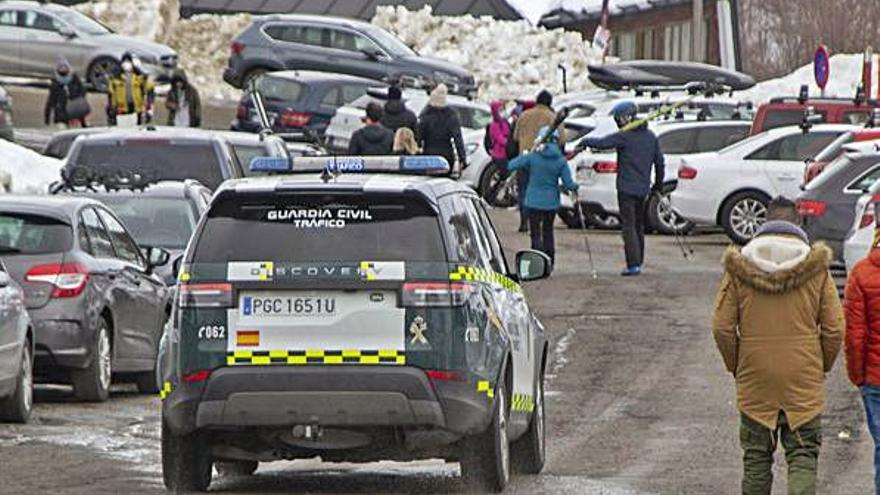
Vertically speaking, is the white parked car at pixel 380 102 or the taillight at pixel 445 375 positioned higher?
the taillight at pixel 445 375

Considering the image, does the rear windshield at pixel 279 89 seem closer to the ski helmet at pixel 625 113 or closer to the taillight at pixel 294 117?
the taillight at pixel 294 117

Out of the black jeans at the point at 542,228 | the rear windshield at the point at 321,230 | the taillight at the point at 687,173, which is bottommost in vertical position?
the taillight at the point at 687,173

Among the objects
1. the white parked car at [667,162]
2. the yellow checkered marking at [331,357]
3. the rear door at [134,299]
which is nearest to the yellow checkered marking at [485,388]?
the yellow checkered marking at [331,357]

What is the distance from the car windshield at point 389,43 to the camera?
53312 millimetres

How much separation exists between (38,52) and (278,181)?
134 feet

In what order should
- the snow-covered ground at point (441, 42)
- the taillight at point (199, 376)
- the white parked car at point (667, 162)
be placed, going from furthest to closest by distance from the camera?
the snow-covered ground at point (441, 42) < the white parked car at point (667, 162) < the taillight at point (199, 376)

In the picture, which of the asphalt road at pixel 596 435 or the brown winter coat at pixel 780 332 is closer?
the brown winter coat at pixel 780 332

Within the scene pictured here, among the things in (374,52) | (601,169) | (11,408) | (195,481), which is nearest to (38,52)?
(374,52)

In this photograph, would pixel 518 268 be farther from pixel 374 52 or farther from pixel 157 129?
pixel 374 52

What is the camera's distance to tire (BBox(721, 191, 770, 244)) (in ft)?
105

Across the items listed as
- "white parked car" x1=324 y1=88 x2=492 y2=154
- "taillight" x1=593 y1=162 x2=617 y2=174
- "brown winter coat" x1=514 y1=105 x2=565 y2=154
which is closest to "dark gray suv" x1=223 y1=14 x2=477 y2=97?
"white parked car" x1=324 y1=88 x2=492 y2=154

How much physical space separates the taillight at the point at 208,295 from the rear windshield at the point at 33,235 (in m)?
5.73

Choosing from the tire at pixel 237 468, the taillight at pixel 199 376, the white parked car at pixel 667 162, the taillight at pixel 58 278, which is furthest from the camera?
the white parked car at pixel 667 162

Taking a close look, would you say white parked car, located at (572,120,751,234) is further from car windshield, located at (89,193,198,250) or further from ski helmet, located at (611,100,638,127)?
car windshield, located at (89,193,198,250)
